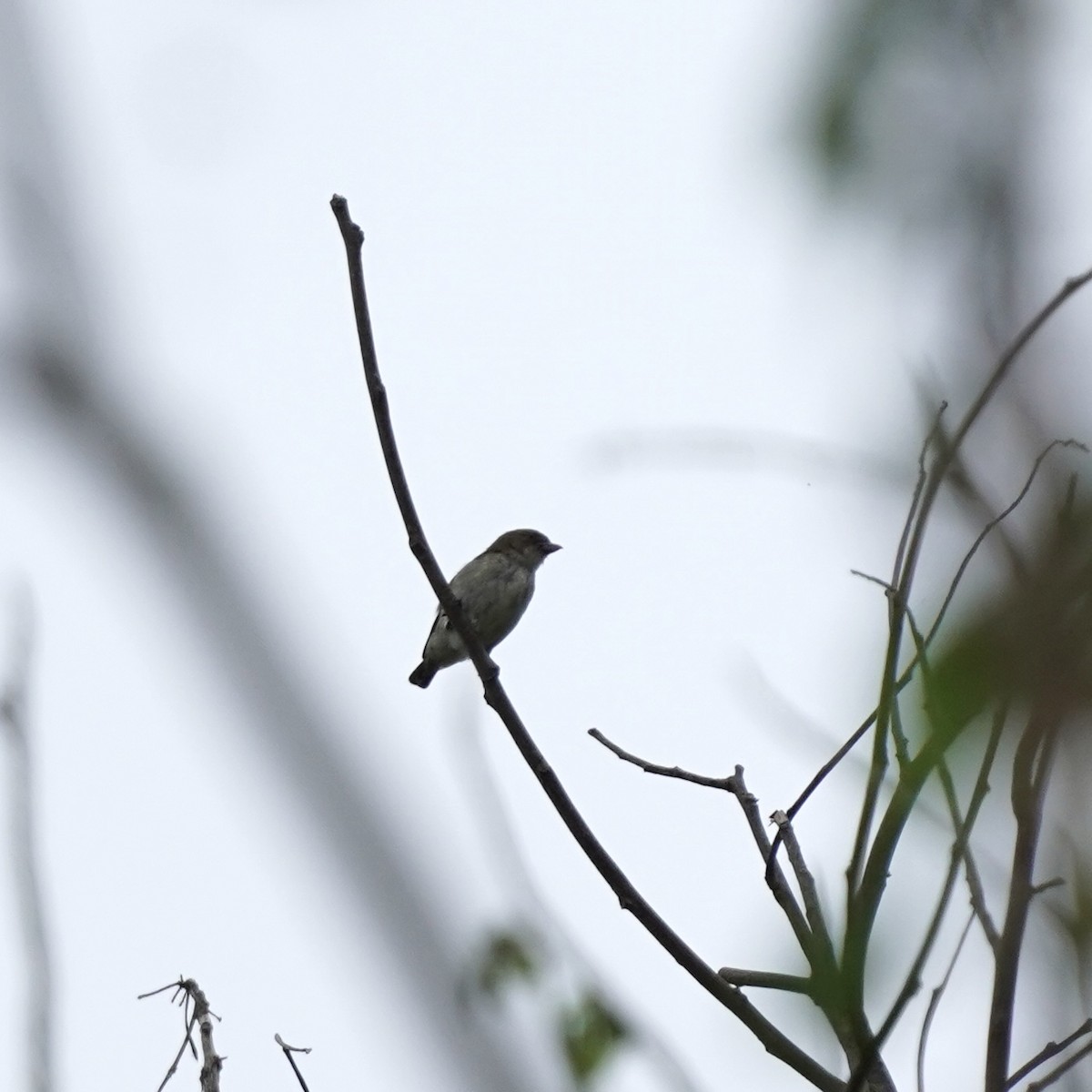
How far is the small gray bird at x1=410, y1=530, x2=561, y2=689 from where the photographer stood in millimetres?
10117

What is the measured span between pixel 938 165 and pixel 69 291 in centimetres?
134

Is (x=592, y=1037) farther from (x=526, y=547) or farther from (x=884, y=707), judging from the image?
(x=526, y=547)

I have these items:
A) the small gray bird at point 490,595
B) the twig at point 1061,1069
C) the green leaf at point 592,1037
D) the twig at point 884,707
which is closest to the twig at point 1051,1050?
the twig at point 1061,1069

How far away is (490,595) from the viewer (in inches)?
400

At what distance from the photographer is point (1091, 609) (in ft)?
6.97

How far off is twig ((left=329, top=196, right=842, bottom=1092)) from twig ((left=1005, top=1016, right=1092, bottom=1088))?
1.81 ft

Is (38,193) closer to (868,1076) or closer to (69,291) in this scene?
(69,291)

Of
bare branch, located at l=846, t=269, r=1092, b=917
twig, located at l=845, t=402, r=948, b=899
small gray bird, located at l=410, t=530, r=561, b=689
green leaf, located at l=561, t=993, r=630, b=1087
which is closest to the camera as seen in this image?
bare branch, located at l=846, t=269, r=1092, b=917

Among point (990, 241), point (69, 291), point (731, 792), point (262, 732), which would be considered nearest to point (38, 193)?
point (69, 291)

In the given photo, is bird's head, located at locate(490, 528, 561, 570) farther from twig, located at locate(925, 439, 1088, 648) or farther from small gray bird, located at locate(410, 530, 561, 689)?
twig, located at locate(925, 439, 1088, 648)

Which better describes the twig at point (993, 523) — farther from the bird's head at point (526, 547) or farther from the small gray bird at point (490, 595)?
the bird's head at point (526, 547)

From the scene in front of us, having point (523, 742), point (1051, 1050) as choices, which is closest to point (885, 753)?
point (1051, 1050)

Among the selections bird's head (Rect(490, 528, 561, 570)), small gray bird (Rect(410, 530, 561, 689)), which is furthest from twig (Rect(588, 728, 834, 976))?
bird's head (Rect(490, 528, 561, 570))

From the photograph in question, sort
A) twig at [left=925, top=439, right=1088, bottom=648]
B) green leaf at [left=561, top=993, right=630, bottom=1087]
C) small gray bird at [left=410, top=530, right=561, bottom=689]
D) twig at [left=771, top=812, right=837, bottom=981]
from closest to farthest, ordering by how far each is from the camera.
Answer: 1. twig at [left=925, top=439, right=1088, bottom=648]
2. twig at [left=771, top=812, right=837, bottom=981]
3. green leaf at [left=561, top=993, right=630, bottom=1087]
4. small gray bird at [left=410, top=530, right=561, bottom=689]
